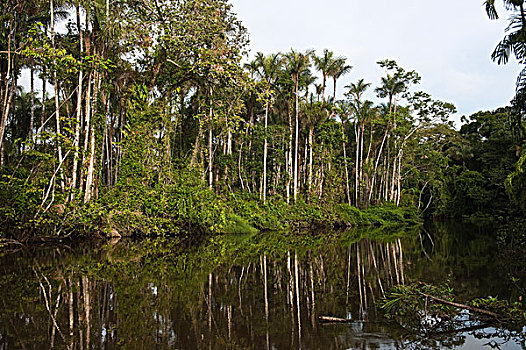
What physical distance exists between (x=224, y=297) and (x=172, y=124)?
56.1 ft

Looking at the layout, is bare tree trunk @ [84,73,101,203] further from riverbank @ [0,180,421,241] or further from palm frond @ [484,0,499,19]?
palm frond @ [484,0,499,19]

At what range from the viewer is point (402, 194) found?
137ft

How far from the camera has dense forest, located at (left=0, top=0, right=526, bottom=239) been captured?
14984 millimetres

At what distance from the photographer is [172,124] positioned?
23.2m

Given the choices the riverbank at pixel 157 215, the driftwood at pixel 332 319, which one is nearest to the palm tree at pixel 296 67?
the riverbank at pixel 157 215

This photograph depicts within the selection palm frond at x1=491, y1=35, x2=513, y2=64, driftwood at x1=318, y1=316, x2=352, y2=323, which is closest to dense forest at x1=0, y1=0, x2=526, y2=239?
palm frond at x1=491, y1=35, x2=513, y2=64

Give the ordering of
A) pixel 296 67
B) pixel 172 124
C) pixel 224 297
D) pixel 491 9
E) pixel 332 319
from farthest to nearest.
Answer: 1. pixel 296 67
2. pixel 172 124
3. pixel 491 9
4. pixel 224 297
5. pixel 332 319

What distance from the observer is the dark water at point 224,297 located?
504 centimetres

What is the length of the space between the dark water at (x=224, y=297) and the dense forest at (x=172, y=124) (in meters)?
3.22

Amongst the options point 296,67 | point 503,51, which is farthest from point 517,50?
point 296,67

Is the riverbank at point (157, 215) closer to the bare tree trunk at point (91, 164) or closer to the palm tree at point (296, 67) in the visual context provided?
the bare tree trunk at point (91, 164)

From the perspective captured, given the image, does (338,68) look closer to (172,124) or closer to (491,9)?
(172,124)

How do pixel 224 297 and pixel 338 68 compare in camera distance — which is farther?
pixel 338 68

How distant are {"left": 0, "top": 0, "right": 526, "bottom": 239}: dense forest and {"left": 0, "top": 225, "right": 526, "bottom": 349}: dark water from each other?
10.6ft
